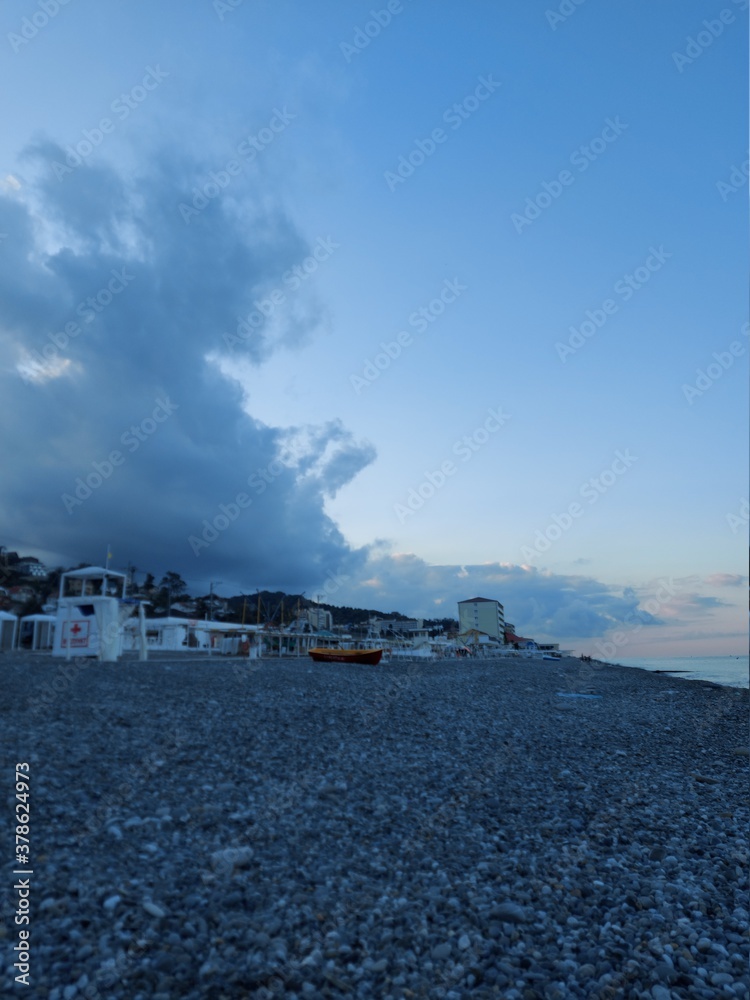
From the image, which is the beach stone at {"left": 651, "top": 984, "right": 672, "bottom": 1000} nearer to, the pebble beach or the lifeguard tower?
the pebble beach

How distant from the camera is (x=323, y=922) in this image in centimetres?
570

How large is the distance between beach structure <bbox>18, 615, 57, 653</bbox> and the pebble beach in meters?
34.5

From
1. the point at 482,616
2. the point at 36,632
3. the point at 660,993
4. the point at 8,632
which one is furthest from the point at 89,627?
the point at 482,616

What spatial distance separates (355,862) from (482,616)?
183 metres

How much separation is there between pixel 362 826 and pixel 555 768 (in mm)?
5317

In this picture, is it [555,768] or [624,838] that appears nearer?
[624,838]

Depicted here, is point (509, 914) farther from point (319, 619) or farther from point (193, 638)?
point (319, 619)

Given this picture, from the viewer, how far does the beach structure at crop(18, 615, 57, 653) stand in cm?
4406

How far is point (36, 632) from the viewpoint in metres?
44.5

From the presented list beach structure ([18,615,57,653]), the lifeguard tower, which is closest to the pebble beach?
the lifeguard tower

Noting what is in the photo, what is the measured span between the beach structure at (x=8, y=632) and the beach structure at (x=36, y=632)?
1853 millimetres

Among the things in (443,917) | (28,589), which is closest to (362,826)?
(443,917)

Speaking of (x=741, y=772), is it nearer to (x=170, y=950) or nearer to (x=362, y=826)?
(x=362, y=826)

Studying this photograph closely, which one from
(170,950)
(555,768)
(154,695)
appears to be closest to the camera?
(170,950)
